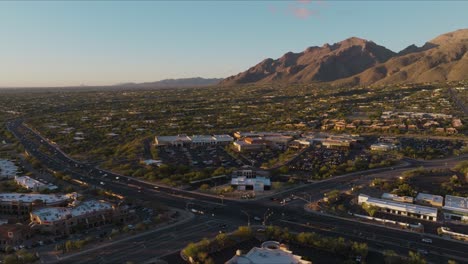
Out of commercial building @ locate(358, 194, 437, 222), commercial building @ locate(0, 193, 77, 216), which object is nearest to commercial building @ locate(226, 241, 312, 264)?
commercial building @ locate(358, 194, 437, 222)

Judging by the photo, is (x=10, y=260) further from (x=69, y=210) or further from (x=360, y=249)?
(x=360, y=249)

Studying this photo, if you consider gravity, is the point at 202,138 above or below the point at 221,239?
above

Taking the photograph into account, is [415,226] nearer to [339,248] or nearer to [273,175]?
[339,248]

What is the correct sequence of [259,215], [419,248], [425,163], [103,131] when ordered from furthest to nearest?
[103,131] → [425,163] → [259,215] → [419,248]

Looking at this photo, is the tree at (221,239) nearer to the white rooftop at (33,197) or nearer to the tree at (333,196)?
the tree at (333,196)

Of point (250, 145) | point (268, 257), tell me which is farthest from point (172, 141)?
point (268, 257)

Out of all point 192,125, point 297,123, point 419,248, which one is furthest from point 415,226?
point 192,125
